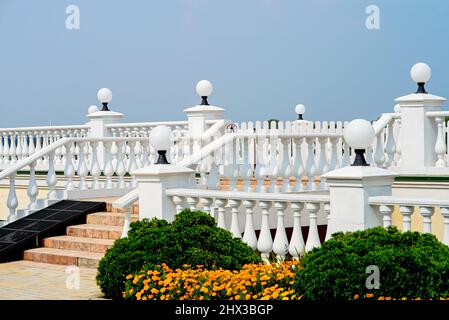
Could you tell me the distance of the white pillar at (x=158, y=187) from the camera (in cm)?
1127

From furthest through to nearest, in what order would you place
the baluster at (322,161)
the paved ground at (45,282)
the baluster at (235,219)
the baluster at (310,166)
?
1. the baluster at (322,161)
2. the baluster at (310,166)
3. the baluster at (235,219)
4. the paved ground at (45,282)

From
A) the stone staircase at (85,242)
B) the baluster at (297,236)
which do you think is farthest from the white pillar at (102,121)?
the baluster at (297,236)

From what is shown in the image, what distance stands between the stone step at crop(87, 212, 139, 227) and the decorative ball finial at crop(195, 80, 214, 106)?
3.71m

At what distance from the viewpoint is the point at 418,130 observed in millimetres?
15414

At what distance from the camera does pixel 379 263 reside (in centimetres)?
758

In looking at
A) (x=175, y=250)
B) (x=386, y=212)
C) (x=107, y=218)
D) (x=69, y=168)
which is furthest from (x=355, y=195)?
(x=69, y=168)

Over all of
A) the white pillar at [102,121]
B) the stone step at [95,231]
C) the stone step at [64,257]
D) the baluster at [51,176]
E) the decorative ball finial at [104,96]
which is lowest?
the stone step at [64,257]

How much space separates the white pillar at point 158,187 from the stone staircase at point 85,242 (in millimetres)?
1831

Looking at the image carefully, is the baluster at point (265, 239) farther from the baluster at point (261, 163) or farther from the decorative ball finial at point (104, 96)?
the decorative ball finial at point (104, 96)

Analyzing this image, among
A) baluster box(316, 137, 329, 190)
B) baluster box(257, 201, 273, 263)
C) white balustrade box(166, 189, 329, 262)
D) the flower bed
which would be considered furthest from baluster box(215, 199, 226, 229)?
baluster box(316, 137, 329, 190)

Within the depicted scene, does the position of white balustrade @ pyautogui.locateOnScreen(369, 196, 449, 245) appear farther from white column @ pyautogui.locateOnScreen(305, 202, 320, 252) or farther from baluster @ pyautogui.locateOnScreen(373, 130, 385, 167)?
baluster @ pyautogui.locateOnScreen(373, 130, 385, 167)
